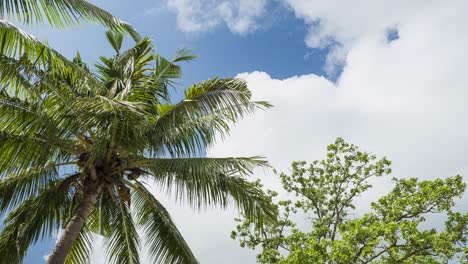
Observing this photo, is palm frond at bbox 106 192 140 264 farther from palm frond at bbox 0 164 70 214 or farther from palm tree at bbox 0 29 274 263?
palm frond at bbox 0 164 70 214

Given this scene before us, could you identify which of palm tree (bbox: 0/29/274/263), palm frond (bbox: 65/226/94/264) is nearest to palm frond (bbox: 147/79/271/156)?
palm tree (bbox: 0/29/274/263)

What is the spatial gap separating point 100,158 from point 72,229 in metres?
1.25

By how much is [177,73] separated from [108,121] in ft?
11.2

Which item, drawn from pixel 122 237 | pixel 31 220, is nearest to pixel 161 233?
pixel 122 237

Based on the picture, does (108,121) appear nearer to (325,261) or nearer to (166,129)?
(166,129)

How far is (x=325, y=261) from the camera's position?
14141 mm

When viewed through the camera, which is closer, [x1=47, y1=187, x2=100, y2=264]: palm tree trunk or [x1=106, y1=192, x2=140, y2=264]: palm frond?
[x1=47, y1=187, x2=100, y2=264]: palm tree trunk

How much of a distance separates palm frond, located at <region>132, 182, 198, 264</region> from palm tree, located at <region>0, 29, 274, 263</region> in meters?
0.02

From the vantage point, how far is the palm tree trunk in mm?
7107

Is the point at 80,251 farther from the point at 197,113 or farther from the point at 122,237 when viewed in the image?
the point at 197,113

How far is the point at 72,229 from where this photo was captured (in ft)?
24.5

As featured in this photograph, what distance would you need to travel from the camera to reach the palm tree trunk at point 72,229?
7107mm

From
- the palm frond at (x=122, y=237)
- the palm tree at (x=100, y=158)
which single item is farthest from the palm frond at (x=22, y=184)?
the palm frond at (x=122, y=237)

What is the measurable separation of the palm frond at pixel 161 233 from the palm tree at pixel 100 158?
0.06 feet
